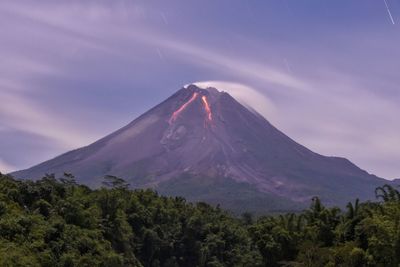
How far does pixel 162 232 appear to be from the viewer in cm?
3400

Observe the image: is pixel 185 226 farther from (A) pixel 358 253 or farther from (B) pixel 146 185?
(B) pixel 146 185

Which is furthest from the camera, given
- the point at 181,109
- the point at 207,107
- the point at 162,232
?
the point at 207,107

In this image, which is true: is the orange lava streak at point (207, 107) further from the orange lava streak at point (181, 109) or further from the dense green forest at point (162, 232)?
the dense green forest at point (162, 232)

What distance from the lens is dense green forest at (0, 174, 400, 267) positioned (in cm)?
2116

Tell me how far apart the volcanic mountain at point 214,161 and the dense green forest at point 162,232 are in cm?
7135

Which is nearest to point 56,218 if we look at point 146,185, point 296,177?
point 146,185

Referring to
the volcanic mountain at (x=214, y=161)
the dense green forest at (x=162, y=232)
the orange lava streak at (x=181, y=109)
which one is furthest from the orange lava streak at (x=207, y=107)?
the dense green forest at (x=162, y=232)

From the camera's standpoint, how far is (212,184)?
12812 cm

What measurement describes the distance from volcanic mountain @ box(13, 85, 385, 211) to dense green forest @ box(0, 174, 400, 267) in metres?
71.3

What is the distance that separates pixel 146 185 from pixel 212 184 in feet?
45.4

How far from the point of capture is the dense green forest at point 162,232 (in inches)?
833

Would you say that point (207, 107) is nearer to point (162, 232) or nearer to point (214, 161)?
point (214, 161)

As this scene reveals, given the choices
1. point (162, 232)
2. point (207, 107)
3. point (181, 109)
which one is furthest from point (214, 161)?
point (162, 232)

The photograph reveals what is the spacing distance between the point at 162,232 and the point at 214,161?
357 feet
